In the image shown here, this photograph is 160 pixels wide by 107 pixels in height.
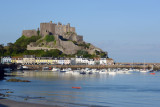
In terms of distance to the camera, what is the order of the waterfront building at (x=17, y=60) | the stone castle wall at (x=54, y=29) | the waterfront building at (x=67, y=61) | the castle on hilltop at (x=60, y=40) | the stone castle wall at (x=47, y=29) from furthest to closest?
the stone castle wall at (x=54, y=29), the stone castle wall at (x=47, y=29), the castle on hilltop at (x=60, y=40), the waterfront building at (x=67, y=61), the waterfront building at (x=17, y=60)

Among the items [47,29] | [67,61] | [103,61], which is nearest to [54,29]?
[47,29]

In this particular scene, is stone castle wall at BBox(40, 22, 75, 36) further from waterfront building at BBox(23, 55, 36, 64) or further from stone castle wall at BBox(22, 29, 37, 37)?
waterfront building at BBox(23, 55, 36, 64)

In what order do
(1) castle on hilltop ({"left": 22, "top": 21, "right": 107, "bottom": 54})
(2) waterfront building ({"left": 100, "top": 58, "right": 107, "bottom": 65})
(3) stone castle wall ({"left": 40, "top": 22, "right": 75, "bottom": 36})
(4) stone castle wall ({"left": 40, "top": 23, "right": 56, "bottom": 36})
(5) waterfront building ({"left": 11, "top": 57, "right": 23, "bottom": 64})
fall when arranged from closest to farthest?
(5) waterfront building ({"left": 11, "top": 57, "right": 23, "bottom": 64}) < (2) waterfront building ({"left": 100, "top": 58, "right": 107, "bottom": 65}) < (1) castle on hilltop ({"left": 22, "top": 21, "right": 107, "bottom": 54}) < (4) stone castle wall ({"left": 40, "top": 23, "right": 56, "bottom": 36}) < (3) stone castle wall ({"left": 40, "top": 22, "right": 75, "bottom": 36})

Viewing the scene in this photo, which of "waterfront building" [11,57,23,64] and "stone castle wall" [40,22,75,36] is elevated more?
"stone castle wall" [40,22,75,36]

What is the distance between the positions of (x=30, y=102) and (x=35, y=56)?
85.5 m

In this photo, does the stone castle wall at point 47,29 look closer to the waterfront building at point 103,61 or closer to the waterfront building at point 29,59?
the waterfront building at point 29,59

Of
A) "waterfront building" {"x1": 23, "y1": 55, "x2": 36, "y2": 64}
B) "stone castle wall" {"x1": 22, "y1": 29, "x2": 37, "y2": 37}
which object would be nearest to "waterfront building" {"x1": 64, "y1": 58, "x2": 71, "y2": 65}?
"waterfront building" {"x1": 23, "y1": 55, "x2": 36, "y2": 64}

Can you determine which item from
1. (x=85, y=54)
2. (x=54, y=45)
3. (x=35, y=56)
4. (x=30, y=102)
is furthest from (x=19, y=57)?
(x=30, y=102)

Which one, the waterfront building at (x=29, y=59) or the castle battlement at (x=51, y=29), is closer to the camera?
the waterfront building at (x=29, y=59)

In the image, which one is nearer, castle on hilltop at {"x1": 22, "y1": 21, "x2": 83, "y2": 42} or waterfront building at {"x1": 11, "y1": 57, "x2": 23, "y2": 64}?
waterfront building at {"x1": 11, "y1": 57, "x2": 23, "y2": 64}

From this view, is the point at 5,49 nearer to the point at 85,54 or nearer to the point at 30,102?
the point at 85,54

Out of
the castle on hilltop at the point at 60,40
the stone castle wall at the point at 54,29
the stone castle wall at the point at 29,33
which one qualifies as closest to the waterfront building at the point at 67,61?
the castle on hilltop at the point at 60,40

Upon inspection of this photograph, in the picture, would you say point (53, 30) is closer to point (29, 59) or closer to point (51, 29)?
point (51, 29)

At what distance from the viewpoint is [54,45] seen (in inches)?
4530
